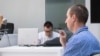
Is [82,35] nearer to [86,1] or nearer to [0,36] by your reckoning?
[0,36]

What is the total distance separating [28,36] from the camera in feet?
9.03

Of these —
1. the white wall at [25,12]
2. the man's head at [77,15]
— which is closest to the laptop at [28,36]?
the man's head at [77,15]

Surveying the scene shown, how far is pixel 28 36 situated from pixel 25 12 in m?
3.30

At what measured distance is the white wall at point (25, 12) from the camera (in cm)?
593

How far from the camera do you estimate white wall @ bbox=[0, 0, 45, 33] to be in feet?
19.5

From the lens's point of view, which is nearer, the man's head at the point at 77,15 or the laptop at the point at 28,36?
the man's head at the point at 77,15

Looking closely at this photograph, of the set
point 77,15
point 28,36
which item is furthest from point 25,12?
point 77,15

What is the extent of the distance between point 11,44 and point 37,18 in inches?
118

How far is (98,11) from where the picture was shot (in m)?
4.47

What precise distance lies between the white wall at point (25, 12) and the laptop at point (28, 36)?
307 cm

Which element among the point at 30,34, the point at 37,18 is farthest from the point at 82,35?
the point at 37,18

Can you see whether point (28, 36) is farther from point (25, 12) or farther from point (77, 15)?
point (25, 12)

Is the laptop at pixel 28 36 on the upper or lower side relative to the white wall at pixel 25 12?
lower

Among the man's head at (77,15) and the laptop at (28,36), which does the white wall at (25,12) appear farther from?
the man's head at (77,15)
